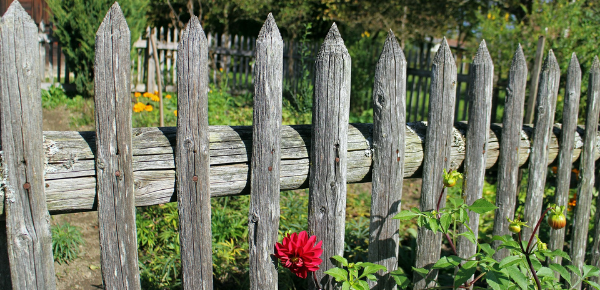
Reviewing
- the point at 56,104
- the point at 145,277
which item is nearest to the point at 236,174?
the point at 145,277

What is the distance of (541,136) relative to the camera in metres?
2.16

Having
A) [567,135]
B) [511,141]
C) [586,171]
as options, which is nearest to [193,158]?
[511,141]

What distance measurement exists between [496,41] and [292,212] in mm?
4644

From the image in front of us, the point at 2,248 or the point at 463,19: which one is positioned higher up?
the point at 463,19

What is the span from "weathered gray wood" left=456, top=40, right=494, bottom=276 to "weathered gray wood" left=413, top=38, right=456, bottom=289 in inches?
5.0

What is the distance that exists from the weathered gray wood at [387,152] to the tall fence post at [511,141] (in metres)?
0.63

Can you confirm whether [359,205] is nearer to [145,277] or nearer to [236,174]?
[145,277]

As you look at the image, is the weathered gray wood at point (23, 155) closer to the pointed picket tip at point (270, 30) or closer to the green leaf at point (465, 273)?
the pointed picket tip at point (270, 30)

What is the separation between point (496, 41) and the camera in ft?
20.2

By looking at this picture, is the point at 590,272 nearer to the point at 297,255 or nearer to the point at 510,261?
the point at 510,261

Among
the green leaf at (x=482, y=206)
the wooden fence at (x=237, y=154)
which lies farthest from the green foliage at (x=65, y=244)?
the green leaf at (x=482, y=206)

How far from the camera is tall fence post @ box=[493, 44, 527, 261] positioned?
1998 millimetres

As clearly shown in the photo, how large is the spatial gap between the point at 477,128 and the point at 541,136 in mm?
481

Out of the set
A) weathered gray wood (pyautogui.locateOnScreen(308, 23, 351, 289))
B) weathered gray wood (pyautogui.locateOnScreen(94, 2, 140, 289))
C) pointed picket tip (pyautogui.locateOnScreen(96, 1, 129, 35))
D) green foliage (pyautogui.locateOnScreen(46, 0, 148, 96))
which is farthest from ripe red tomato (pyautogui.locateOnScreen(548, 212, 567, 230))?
green foliage (pyautogui.locateOnScreen(46, 0, 148, 96))
